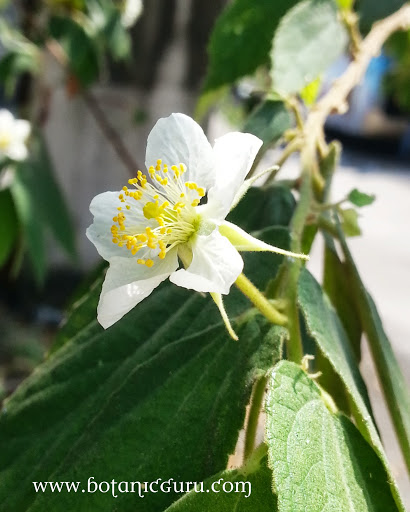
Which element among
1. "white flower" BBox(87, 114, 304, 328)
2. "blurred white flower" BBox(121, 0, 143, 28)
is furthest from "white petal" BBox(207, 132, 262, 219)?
"blurred white flower" BBox(121, 0, 143, 28)

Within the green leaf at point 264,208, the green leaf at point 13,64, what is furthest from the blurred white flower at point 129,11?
the green leaf at point 264,208

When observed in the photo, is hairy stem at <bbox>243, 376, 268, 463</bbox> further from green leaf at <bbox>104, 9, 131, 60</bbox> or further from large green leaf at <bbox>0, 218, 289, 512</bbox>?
green leaf at <bbox>104, 9, 131, 60</bbox>

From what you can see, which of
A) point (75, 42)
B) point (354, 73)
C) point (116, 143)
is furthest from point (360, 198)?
point (116, 143)

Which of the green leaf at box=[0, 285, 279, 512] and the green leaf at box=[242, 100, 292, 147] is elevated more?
the green leaf at box=[242, 100, 292, 147]

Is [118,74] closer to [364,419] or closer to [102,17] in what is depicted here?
[102,17]

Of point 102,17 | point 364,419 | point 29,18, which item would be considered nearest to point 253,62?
point 364,419

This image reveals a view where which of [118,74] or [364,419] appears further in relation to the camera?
[118,74]
